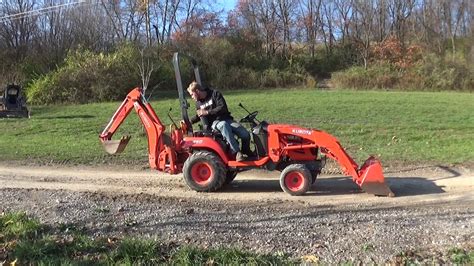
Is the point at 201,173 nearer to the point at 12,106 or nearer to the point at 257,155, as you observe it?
the point at 257,155

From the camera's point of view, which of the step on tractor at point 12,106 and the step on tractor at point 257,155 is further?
the step on tractor at point 12,106

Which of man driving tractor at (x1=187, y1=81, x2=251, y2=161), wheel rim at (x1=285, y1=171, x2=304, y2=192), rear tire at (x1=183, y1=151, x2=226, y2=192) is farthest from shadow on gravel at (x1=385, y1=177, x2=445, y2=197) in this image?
rear tire at (x1=183, y1=151, x2=226, y2=192)

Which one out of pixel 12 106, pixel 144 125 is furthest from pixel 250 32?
pixel 144 125

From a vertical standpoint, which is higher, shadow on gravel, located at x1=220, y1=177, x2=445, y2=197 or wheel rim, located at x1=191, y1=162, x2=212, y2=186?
wheel rim, located at x1=191, y1=162, x2=212, y2=186

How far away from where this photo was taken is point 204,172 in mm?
10078

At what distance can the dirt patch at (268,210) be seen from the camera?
21.4 feet

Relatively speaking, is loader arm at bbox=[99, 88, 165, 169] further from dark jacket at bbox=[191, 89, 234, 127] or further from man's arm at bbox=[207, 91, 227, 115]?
man's arm at bbox=[207, 91, 227, 115]

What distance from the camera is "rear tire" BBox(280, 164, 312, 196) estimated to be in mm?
9656

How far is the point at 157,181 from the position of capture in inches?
436

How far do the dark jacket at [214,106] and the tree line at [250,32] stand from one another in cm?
2637

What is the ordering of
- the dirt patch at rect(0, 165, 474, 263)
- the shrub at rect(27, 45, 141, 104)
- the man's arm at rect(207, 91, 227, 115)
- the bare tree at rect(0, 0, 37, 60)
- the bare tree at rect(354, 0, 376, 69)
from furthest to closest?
1. the bare tree at rect(354, 0, 376, 69)
2. the bare tree at rect(0, 0, 37, 60)
3. the shrub at rect(27, 45, 141, 104)
4. the man's arm at rect(207, 91, 227, 115)
5. the dirt patch at rect(0, 165, 474, 263)

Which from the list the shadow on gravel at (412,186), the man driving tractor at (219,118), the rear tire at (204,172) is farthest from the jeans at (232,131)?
the shadow on gravel at (412,186)

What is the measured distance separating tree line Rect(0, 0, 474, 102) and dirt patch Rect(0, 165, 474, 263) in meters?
26.2

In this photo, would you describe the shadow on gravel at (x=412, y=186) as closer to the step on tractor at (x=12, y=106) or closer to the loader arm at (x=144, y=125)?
the loader arm at (x=144, y=125)
